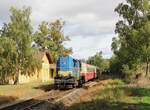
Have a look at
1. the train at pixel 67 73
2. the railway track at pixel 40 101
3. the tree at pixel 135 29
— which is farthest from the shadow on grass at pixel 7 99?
the tree at pixel 135 29

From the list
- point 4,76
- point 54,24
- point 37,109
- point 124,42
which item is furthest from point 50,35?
point 37,109

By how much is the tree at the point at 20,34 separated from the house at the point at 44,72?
7921mm

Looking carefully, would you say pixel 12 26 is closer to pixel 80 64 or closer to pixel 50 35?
pixel 80 64

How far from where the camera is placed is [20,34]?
181 feet

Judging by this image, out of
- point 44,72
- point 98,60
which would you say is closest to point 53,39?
point 44,72

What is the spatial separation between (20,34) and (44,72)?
66.1 ft

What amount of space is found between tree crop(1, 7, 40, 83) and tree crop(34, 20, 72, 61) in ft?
102

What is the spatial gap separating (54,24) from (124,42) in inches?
1471

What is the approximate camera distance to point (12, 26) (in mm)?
55281

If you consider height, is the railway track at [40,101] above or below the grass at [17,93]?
below

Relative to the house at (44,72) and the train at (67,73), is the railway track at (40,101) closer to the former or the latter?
the train at (67,73)

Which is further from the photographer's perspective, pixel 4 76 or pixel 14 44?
pixel 4 76

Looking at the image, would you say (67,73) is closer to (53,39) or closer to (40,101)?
(40,101)

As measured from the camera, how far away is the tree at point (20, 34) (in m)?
55.4
